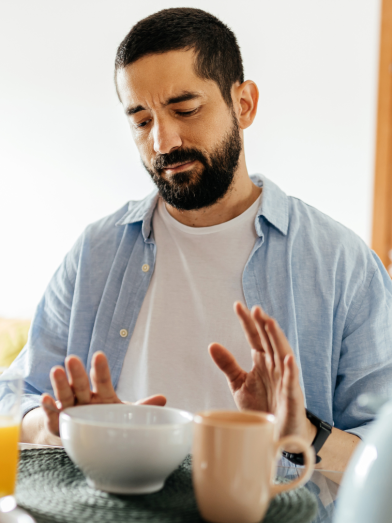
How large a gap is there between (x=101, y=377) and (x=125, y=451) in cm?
21

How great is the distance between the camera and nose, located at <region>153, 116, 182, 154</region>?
1.24 metres

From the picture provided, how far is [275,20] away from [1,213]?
172 cm

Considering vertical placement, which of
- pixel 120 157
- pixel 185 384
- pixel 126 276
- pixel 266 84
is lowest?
pixel 185 384

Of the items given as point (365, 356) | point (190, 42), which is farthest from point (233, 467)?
point (190, 42)

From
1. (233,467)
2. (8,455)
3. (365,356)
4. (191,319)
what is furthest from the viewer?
(191,319)

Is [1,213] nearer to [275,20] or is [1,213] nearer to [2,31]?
[2,31]

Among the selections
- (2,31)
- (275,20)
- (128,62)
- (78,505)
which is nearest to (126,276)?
(128,62)

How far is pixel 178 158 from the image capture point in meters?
1.29

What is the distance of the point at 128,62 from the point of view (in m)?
1.27

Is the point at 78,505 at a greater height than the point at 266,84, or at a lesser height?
lesser

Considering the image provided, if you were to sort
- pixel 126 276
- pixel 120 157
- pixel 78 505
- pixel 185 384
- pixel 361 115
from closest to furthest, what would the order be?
pixel 78 505, pixel 185 384, pixel 126 276, pixel 361 115, pixel 120 157

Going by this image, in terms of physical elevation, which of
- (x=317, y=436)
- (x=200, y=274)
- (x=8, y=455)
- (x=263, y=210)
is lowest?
(x=317, y=436)

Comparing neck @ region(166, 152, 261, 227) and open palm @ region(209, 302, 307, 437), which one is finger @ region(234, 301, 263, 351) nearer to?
open palm @ region(209, 302, 307, 437)

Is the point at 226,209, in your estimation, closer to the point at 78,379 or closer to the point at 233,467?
the point at 78,379
